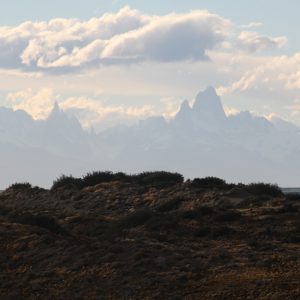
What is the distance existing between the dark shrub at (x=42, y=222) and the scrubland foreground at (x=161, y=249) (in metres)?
0.06

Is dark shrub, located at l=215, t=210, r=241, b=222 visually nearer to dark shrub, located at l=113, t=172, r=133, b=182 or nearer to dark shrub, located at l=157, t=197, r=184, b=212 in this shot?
dark shrub, located at l=157, t=197, r=184, b=212

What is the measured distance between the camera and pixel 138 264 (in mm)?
28969

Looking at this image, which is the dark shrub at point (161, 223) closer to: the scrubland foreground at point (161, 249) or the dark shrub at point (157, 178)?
the scrubland foreground at point (161, 249)

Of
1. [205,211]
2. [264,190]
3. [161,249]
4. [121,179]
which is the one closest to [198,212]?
[205,211]

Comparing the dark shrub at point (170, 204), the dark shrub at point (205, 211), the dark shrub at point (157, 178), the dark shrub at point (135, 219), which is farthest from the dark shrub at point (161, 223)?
the dark shrub at point (157, 178)

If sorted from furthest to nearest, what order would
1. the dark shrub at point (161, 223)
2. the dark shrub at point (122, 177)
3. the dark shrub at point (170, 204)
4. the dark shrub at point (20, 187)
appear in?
the dark shrub at point (20, 187)
the dark shrub at point (122, 177)
the dark shrub at point (170, 204)
the dark shrub at point (161, 223)

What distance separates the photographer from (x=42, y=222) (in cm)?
3716

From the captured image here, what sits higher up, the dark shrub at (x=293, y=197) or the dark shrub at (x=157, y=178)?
the dark shrub at (x=157, y=178)

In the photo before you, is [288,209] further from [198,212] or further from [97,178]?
[97,178]

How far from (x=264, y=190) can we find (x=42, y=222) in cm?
1875

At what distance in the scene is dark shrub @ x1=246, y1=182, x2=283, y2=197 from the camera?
49938mm

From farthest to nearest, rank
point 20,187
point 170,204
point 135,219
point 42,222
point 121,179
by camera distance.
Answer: point 20,187
point 121,179
point 170,204
point 135,219
point 42,222

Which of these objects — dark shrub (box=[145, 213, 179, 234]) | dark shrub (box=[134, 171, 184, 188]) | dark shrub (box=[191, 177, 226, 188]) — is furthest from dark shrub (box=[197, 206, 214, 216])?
dark shrub (box=[134, 171, 184, 188])

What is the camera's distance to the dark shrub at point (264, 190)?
49938 mm
